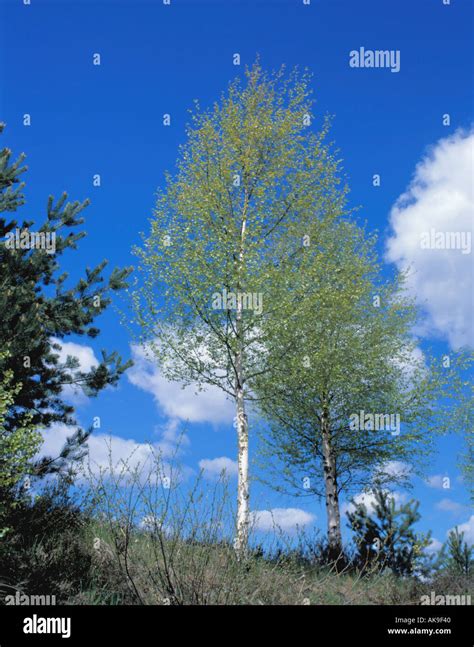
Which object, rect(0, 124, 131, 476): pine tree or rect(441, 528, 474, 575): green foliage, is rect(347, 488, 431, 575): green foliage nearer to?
rect(441, 528, 474, 575): green foliage

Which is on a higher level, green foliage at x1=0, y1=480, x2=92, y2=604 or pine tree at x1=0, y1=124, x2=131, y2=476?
pine tree at x1=0, y1=124, x2=131, y2=476

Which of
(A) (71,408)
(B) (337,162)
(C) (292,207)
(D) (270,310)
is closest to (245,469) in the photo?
(D) (270,310)

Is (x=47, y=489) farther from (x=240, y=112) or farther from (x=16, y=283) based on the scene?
(x=240, y=112)

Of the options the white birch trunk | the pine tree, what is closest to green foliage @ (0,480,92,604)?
the pine tree

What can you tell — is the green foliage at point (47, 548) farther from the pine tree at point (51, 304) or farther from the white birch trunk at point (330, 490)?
the white birch trunk at point (330, 490)

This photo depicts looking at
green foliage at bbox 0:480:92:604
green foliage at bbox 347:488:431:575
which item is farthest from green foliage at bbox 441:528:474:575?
green foliage at bbox 0:480:92:604

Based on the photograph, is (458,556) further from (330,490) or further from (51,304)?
(51,304)

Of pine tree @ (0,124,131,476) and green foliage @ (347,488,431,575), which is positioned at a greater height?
pine tree @ (0,124,131,476)

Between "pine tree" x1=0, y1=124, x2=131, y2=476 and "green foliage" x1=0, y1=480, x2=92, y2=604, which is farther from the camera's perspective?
"pine tree" x1=0, y1=124, x2=131, y2=476

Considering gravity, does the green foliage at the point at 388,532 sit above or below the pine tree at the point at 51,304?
below

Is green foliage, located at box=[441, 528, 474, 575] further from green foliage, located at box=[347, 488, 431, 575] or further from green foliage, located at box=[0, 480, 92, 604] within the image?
green foliage, located at box=[0, 480, 92, 604]

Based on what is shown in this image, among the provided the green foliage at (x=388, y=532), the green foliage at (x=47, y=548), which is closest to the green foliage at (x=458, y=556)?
the green foliage at (x=388, y=532)

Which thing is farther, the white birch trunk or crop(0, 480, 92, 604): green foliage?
the white birch trunk
